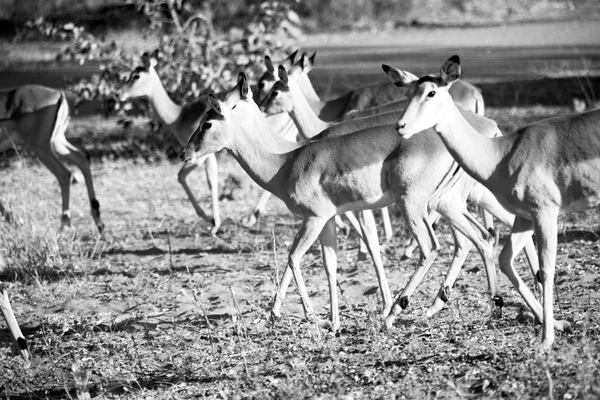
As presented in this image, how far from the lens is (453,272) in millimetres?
7270

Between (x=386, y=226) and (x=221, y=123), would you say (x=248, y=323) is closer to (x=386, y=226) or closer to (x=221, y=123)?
(x=221, y=123)

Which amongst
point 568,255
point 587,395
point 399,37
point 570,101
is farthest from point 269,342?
point 399,37

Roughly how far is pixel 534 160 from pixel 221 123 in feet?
8.05

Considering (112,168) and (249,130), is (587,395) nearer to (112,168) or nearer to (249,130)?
(249,130)

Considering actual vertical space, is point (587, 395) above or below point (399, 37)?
above

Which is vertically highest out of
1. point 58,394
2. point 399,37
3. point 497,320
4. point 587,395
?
point 587,395

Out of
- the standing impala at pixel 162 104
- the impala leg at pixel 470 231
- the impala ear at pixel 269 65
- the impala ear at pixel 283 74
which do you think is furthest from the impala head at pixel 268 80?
the impala leg at pixel 470 231

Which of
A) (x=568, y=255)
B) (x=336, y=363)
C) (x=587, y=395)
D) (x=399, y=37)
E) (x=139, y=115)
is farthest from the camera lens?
(x=399, y=37)

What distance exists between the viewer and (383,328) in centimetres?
663

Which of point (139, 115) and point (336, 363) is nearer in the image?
point (336, 363)

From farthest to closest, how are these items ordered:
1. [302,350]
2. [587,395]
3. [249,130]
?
1. [249,130]
2. [302,350]
3. [587,395]

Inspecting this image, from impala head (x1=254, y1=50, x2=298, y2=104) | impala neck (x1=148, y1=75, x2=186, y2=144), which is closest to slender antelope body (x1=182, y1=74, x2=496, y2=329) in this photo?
impala head (x1=254, y1=50, x2=298, y2=104)

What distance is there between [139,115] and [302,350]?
29.0 ft

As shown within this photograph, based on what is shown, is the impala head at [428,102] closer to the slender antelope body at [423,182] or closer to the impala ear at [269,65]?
the slender antelope body at [423,182]
